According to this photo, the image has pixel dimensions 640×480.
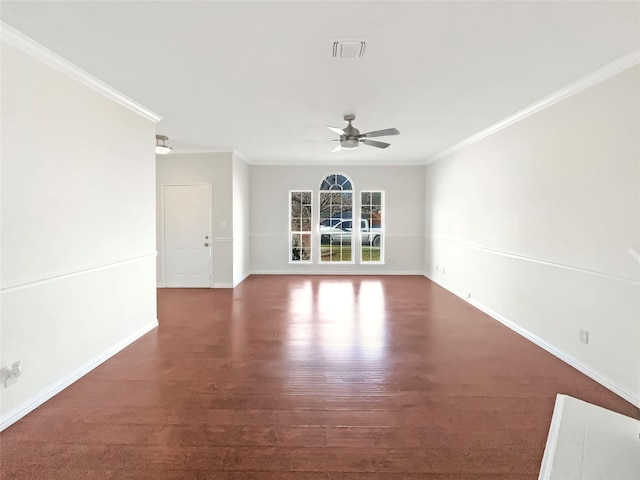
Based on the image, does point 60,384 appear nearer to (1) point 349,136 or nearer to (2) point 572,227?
(1) point 349,136

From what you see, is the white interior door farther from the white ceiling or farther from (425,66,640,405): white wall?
(425,66,640,405): white wall

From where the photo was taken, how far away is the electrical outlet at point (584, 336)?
291 centimetres

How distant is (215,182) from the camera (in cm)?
630

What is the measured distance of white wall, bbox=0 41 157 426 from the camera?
7.32 ft

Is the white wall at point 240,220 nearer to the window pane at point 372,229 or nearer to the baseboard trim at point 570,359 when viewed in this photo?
the window pane at point 372,229

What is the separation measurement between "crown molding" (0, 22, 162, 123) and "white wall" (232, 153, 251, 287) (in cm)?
297

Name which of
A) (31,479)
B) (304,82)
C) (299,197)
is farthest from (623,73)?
(299,197)

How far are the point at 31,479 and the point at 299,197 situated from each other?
6580mm

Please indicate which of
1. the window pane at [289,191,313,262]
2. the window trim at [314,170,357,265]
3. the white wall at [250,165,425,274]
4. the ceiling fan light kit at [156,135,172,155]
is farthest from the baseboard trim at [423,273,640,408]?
the ceiling fan light kit at [156,135,172,155]

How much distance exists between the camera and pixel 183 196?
637cm

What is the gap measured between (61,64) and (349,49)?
226 cm

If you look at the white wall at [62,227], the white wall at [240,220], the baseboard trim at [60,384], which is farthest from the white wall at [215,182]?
the baseboard trim at [60,384]

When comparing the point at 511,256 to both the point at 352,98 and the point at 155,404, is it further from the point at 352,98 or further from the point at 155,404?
the point at 155,404

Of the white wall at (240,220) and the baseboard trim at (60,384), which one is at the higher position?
the white wall at (240,220)
